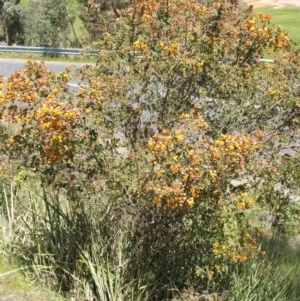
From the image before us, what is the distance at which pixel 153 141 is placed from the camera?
3896 millimetres

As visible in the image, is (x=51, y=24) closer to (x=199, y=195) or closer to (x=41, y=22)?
(x=41, y=22)

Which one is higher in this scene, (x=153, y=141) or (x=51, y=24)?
(x=153, y=141)

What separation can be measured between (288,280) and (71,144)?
2395 mm

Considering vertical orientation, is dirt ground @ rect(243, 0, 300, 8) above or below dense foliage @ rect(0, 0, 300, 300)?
below

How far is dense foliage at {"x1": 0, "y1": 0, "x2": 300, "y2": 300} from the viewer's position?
425 centimetres

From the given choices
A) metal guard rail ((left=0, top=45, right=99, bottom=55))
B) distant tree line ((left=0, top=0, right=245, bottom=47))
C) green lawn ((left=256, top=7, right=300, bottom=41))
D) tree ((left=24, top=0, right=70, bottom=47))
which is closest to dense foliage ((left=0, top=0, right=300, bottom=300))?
distant tree line ((left=0, top=0, right=245, bottom=47))

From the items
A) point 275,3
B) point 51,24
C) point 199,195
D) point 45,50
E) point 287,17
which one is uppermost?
point 199,195

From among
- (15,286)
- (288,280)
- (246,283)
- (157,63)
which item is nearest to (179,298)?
(246,283)

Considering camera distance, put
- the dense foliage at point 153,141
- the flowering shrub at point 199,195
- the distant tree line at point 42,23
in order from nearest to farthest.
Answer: the flowering shrub at point 199,195, the dense foliage at point 153,141, the distant tree line at point 42,23

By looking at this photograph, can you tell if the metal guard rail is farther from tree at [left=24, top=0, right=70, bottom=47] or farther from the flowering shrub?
the flowering shrub

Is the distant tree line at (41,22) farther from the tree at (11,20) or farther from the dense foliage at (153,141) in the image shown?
the dense foliage at (153,141)

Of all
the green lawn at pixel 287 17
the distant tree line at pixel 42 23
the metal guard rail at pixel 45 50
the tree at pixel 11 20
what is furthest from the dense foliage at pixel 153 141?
the green lawn at pixel 287 17

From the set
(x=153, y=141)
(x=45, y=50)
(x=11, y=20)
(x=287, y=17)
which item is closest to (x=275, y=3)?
(x=287, y=17)

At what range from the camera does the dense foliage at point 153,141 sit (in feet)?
13.9
